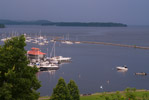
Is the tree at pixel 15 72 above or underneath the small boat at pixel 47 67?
above

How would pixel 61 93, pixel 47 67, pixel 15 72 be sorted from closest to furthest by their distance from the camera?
pixel 15 72 < pixel 61 93 < pixel 47 67

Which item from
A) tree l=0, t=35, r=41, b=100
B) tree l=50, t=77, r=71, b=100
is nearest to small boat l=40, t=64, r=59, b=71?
tree l=50, t=77, r=71, b=100

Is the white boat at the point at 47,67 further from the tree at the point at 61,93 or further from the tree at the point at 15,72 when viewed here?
the tree at the point at 15,72

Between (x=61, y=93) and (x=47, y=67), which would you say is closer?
(x=61, y=93)

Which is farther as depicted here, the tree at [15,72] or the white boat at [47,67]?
the white boat at [47,67]

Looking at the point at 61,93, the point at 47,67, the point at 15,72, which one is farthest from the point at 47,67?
the point at 15,72

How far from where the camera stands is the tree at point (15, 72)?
7.53 m

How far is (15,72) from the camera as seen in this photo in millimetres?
7762

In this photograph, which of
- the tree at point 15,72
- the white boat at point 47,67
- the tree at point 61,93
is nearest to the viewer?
the tree at point 15,72

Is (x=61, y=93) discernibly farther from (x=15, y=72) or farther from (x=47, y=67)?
(x=47, y=67)

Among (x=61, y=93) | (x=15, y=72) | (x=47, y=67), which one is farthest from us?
(x=47, y=67)

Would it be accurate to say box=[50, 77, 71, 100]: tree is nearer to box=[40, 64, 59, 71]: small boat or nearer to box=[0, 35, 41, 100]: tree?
box=[0, 35, 41, 100]: tree

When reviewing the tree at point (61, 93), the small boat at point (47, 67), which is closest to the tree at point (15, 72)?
the tree at point (61, 93)

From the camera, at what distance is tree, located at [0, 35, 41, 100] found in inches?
297
